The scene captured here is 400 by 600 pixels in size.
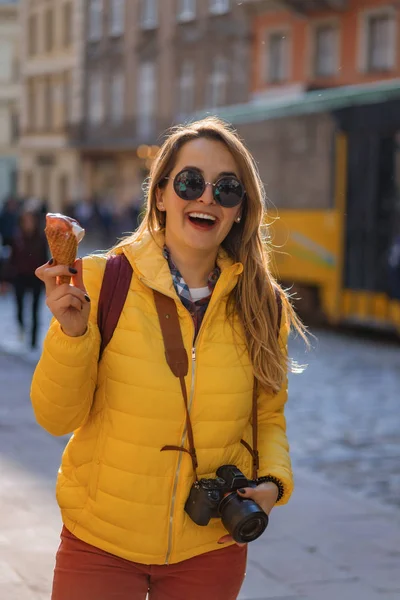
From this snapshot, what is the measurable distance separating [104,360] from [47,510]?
3.06 m

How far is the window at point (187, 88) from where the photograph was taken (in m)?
39.6

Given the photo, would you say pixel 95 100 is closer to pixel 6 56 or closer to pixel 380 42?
pixel 6 56

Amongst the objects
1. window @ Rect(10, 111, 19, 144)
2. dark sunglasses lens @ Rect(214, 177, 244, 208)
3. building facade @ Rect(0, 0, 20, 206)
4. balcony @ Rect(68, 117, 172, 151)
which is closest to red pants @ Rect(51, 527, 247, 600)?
dark sunglasses lens @ Rect(214, 177, 244, 208)

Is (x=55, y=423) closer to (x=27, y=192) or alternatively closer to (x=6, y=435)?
(x=6, y=435)

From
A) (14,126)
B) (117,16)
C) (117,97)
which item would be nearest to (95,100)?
(117,97)

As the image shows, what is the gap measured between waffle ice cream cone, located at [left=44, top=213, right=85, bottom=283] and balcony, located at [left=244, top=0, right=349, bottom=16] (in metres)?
30.8

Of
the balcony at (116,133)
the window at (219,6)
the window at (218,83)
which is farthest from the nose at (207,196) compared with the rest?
the balcony at (116,133)

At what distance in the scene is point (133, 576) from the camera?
2.70 m

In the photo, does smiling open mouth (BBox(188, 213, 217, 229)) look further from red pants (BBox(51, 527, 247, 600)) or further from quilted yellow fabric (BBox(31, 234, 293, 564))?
red pants (BBox(51, 527, 247, 600))

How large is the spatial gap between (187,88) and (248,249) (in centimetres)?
3778

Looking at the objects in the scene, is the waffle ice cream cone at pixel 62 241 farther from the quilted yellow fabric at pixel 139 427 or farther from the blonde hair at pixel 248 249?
the blonde hair at pixel 248 249

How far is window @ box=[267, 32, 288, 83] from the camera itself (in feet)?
112

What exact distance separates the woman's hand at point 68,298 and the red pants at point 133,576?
56cm

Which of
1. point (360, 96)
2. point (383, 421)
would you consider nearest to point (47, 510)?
point (383, 421)
